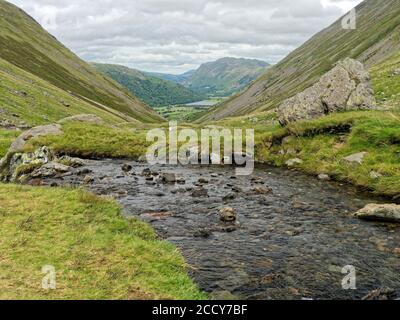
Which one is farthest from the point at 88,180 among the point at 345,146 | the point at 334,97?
the point at 334,97

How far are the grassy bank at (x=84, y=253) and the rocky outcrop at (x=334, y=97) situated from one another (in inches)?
962

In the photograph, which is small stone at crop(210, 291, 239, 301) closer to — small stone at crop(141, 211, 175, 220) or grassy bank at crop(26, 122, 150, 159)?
small stone at crop(141, 211, 175, 220)

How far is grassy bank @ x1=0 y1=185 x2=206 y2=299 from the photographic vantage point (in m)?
13.4

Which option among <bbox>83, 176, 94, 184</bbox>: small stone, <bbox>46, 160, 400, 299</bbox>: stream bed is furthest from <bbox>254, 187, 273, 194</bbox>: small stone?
<bbox>83, 176, 94, 184</bbox>: small stone

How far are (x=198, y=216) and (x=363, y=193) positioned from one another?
11867 mm

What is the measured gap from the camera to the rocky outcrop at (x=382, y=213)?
2152cm

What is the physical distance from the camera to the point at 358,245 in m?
18.7

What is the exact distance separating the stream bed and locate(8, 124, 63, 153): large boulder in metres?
11.0

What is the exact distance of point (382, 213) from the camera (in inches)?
857

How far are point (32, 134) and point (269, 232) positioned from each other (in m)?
33.0

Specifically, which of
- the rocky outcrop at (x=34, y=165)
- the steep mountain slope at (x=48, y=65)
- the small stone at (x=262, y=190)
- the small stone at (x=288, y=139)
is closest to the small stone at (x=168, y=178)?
the small stone at (x=262, y=190)

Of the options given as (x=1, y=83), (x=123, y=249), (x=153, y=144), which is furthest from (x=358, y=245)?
(x=1, y=83)
